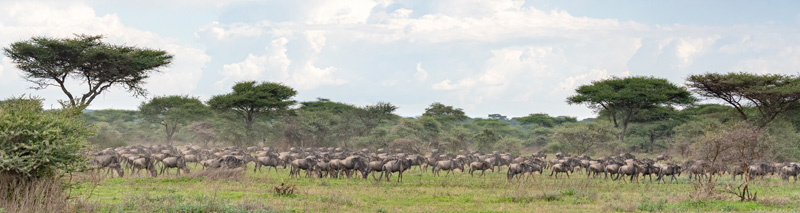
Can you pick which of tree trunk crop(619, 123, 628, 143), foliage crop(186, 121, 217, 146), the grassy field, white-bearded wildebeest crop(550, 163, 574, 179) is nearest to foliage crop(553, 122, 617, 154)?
tree trunk crop(619, 123, 628, 143)

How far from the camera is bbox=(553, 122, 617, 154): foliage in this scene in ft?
158

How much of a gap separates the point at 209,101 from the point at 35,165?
4605 centimetres

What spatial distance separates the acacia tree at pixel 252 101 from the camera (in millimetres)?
53781

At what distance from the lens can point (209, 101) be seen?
56250 millimetres

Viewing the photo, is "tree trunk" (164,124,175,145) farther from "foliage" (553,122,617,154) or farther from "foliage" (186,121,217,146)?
"foliage" (553,122,617,154)

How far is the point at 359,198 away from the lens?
16703 millimetres

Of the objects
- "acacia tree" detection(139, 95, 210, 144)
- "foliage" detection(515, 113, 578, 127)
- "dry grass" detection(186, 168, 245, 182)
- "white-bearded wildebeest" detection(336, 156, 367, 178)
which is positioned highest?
"foliage" detection(515, 113, 578, 127)

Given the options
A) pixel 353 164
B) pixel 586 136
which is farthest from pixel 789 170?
pixel 353 164

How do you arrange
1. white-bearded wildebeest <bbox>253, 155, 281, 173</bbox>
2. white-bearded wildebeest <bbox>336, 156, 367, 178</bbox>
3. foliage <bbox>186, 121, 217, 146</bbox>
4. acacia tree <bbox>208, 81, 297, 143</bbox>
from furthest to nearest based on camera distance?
1. foliage <bbox>186, 121, 217, 146</bbox>
2. acacia tree <bbox>208, 81, 297, 143</bbox>
3. white-bearded wildebeest <bbox>253, 155, 281, 173</bbox>
4. white-bearded wildebeest <bbox>336, 156, 367, 178</bbox>

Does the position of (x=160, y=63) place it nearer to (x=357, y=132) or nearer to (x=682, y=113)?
(x=357, y=132)

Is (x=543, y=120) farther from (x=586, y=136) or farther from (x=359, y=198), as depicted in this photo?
(x=359, y=198)

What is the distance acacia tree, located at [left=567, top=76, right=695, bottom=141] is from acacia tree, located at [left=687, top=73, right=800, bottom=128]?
5.60 m

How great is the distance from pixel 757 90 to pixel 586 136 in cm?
1288

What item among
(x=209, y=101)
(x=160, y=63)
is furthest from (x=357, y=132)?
(x=160, y=63)
